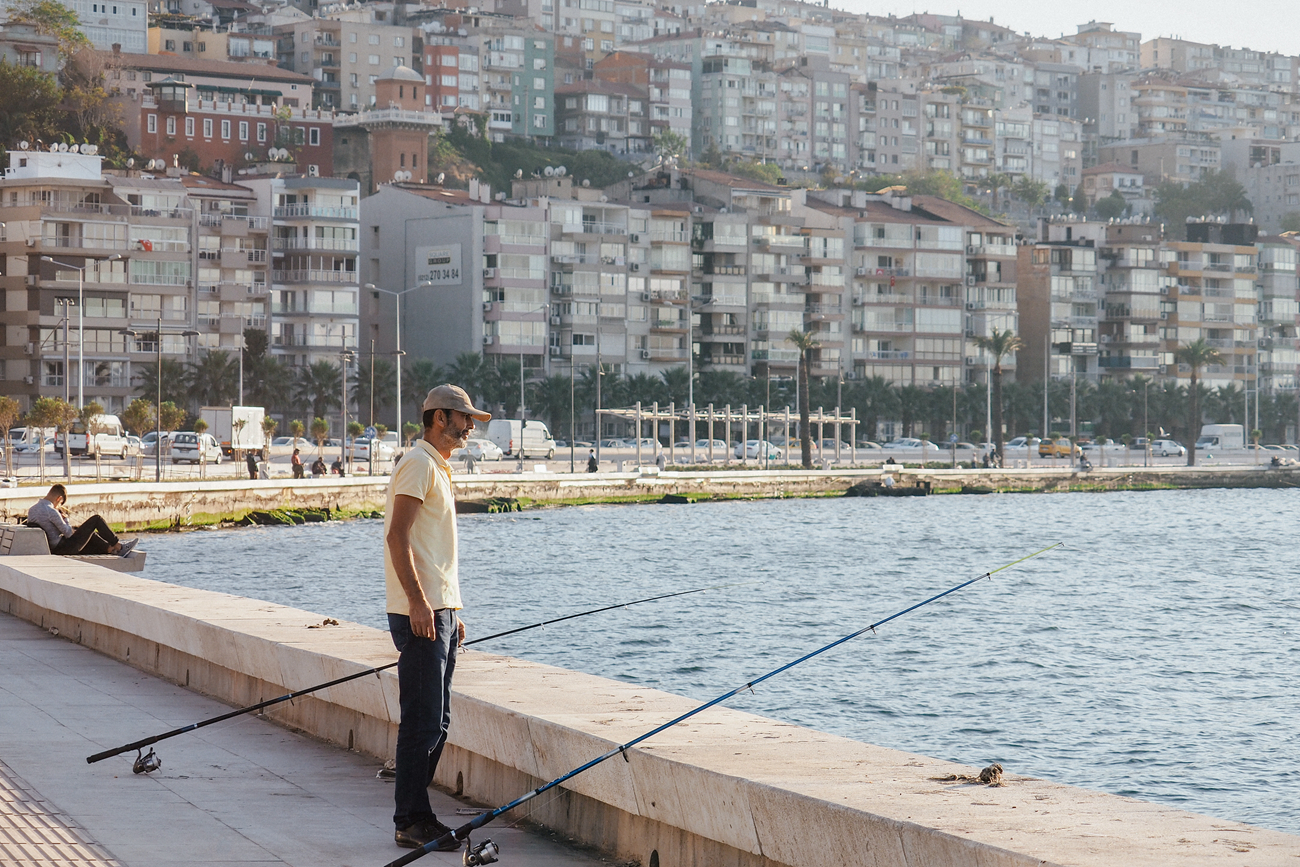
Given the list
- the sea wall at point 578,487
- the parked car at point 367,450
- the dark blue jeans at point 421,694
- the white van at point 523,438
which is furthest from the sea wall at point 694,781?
the white van at point 523,438

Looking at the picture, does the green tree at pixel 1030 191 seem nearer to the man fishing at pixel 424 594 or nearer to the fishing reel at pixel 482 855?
the man fishing at pixel 424 594

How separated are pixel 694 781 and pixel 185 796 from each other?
238 cm

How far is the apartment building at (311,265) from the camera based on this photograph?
96438mm

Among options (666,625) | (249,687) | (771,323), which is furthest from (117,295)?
(249,687)

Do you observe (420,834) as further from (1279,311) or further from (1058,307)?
(1279,311)

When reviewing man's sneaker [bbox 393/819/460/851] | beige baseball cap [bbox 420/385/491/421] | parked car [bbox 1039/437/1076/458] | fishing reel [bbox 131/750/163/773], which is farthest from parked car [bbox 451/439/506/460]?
man's sneaker [bbox 393/819/460/851]

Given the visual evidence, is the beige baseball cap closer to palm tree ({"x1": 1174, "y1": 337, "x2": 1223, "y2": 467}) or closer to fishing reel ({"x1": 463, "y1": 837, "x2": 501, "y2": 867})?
fishing reel ({"x1": 463, "y1": 837, "x2": 501, "y2": 867})

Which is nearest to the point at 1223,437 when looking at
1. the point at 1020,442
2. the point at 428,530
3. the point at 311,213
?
the point at 1020,442

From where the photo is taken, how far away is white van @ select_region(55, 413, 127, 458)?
2741 inches

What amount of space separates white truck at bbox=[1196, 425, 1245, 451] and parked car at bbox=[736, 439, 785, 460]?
40472mm

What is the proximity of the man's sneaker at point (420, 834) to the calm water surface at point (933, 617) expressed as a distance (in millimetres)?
11971

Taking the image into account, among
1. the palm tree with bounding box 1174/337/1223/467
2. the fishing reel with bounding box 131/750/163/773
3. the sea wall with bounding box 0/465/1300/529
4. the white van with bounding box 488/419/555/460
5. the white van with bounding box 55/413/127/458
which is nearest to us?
the fishing reel with bounding box 131/750/163/773

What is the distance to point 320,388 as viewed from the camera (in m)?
90.6

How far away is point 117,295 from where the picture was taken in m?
89.8
